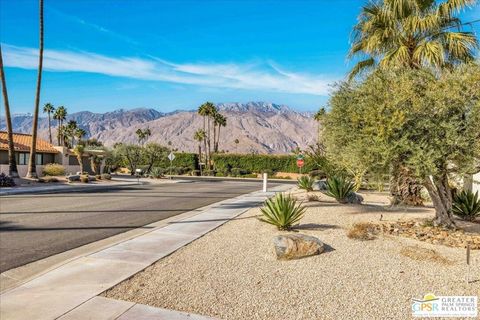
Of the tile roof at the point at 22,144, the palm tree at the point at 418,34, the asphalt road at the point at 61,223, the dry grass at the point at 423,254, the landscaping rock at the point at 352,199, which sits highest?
the palm tree at the point at 418,34

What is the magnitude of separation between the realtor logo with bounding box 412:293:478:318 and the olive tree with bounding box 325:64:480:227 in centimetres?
367

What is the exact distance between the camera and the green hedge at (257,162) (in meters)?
60.6

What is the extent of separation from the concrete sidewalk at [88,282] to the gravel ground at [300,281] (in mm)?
315

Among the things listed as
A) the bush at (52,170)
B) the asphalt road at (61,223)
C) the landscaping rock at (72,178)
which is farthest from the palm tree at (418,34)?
the bush at (52,170)

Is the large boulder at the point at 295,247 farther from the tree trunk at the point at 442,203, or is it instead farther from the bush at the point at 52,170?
the bush at the point at 52,170

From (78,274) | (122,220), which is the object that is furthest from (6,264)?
(122,220)

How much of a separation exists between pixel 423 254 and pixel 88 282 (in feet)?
20.8

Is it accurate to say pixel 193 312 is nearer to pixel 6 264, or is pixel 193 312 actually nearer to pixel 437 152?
pixel 6 264

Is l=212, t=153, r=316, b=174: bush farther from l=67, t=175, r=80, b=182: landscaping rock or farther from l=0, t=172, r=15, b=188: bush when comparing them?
l=0, t=172, r=15, b=188: bush

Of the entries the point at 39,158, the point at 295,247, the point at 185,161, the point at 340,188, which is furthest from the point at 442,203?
the point at 185,161

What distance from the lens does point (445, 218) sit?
9875 mm

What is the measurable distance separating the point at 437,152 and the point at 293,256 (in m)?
4.22

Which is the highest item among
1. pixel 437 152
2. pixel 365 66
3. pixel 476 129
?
pixel 365 66

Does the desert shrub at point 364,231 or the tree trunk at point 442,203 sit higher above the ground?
the tree trunk at point 442,203
